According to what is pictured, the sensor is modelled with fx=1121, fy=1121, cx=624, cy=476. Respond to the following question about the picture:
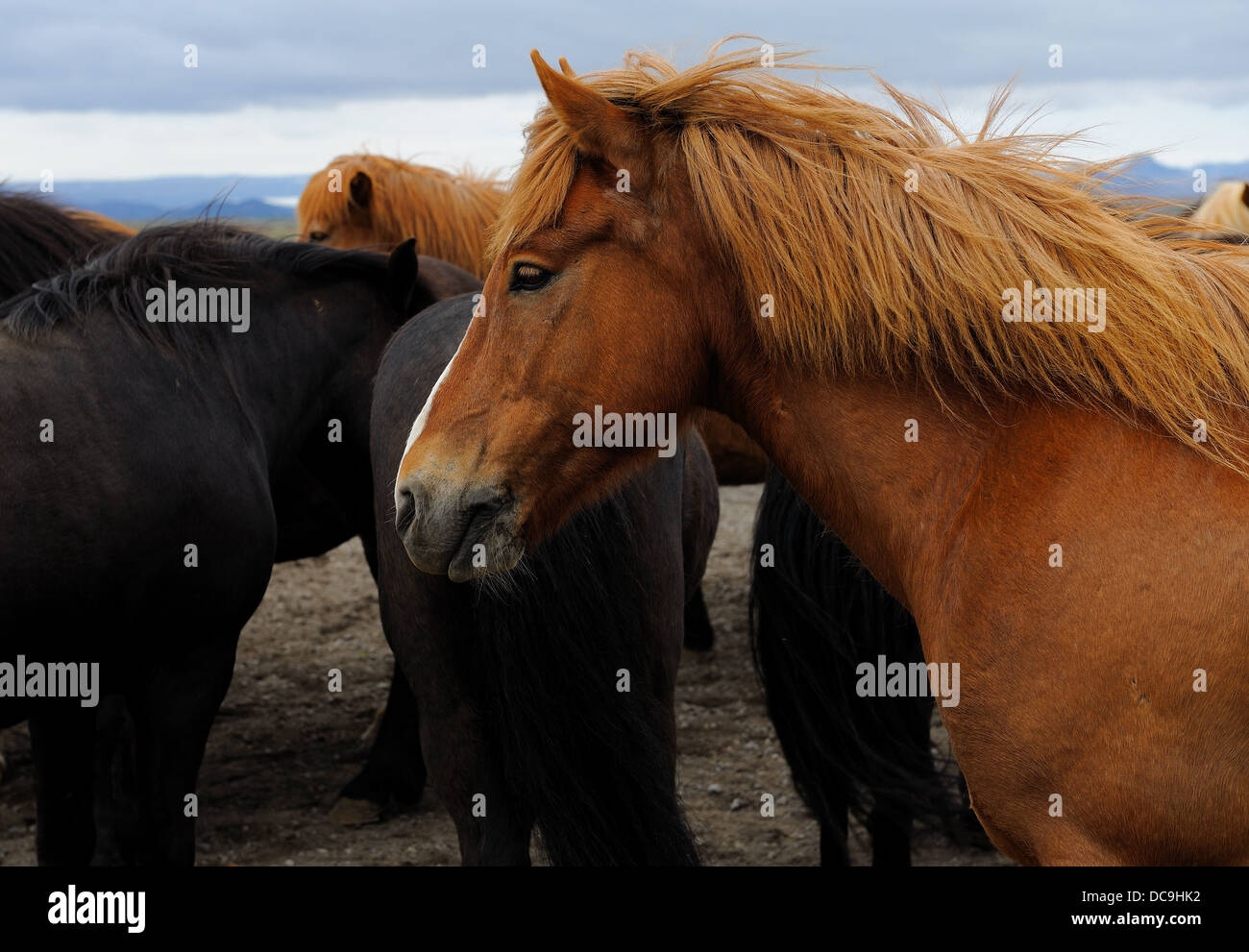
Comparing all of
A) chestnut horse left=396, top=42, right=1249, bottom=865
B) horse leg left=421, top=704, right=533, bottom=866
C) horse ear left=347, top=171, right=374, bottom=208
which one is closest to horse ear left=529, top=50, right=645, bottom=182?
chestnut horse left=396, top=42, right=1249, bottom=865

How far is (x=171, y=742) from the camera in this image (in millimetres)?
3646

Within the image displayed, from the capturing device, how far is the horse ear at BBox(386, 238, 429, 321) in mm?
4301

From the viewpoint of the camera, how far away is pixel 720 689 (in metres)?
6.86

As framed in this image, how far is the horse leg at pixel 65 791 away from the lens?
12.5 ft

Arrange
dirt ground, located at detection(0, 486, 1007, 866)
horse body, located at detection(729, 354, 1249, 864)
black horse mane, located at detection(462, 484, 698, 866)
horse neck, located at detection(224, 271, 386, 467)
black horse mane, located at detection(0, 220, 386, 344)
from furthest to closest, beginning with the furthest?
dirt ground, located at detection(0, 486, 1007, 866) → horse neck, located at detection(224, 271, 386, 467) → black horse mane, located at detection(0, 220, 386, 344) → black horse mane, located at detection(462, 484, 698, 866) → horse body, located at detection(729, 354, 1249, 864)

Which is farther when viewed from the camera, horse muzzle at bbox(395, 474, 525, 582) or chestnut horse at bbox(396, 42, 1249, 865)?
horse muzzle at bbox(395, 474, 525, 582)

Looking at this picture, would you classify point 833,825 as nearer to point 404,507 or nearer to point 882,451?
point 882,451

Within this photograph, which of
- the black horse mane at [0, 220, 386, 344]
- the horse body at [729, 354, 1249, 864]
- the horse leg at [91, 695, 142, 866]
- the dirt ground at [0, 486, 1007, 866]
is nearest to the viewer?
the horse body at [729, 354, 1249, 864]

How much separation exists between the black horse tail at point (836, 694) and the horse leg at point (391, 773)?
1.92m

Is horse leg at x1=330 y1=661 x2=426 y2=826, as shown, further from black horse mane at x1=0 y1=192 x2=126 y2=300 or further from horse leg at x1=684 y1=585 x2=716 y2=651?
black horse mane at x1=0 y1=192 x2=126 y2=300
